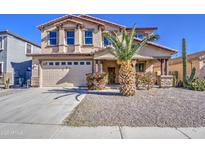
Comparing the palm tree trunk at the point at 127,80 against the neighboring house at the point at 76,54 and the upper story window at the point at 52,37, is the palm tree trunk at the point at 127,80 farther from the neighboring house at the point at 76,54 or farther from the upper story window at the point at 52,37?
the upper story window at the point at 52,37

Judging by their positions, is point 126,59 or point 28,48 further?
point 28,48

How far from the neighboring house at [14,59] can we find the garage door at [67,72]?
5883mm

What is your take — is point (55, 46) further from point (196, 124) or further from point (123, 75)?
point (196, 124)

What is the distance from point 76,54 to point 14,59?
983 cm

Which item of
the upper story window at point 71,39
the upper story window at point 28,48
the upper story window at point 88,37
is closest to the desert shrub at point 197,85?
the upper story window at point 88,37

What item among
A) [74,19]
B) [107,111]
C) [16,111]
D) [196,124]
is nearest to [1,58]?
[74,19]

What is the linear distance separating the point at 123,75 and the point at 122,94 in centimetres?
131

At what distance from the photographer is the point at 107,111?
7551 mm

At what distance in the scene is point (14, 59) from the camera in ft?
72.9

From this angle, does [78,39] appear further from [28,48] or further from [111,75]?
[28,48]

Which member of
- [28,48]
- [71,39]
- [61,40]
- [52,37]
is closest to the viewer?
[61,40]

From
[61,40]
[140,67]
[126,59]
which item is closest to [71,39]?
[61,40]

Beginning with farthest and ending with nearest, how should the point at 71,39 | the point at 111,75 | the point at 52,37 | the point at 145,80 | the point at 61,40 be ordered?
the point at 111,75 < the point at 52,37 < the point at 71,39 < the point at 61,40 < the point at 145,80

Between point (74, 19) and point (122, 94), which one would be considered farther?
point (74, 19)
